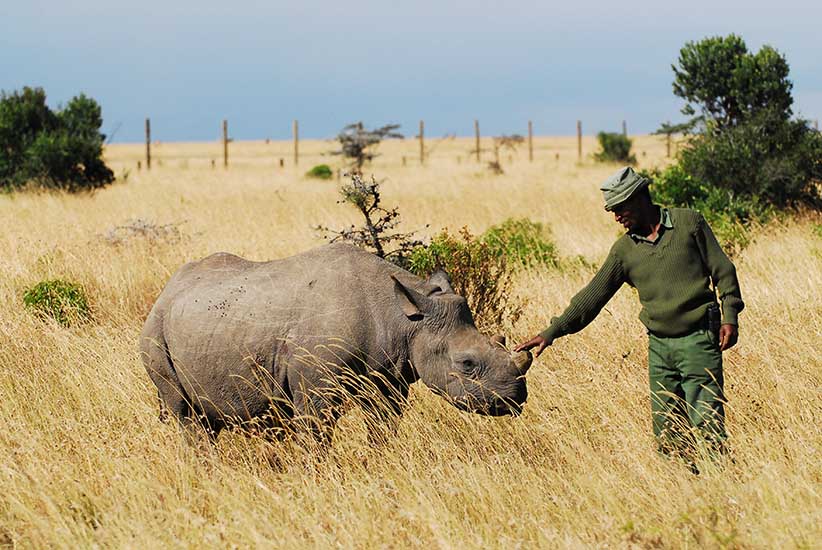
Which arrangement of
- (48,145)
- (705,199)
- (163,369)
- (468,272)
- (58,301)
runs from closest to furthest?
1. (163,369)
2. (468,272)
3. (58,301)
4. (705,199)
5. (48,145)

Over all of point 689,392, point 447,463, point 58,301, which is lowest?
point 447,463

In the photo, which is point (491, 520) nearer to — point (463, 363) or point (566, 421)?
point (463, 363)

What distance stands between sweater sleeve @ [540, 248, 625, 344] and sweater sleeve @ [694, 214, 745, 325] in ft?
1.69

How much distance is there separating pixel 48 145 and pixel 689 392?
2247 centimetres

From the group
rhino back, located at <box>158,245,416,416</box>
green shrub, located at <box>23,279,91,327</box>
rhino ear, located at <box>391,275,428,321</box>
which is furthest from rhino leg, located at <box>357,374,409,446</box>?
green shrub, located at <box>23,279,91,327</box>

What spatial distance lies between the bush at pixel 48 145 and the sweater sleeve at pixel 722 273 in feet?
69.4

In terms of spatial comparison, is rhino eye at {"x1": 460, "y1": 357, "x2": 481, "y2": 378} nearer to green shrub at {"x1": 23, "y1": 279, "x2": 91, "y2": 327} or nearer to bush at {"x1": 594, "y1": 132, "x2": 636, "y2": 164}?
green shrub at {"x1": 23, "y1": 279, "x2": 91, "y2": 327}

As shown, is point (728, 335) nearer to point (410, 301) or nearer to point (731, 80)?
point (410, 301)

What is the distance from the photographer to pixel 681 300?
5.55 metres

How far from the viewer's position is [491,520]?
4.84 m

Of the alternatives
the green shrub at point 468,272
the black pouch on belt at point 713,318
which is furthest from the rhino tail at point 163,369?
the green shrub at point 468,272

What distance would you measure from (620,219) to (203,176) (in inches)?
1032

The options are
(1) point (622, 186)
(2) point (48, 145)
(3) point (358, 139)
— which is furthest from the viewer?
(3) point (358, 139)

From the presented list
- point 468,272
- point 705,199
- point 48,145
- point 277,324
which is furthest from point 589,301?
point 48,145
